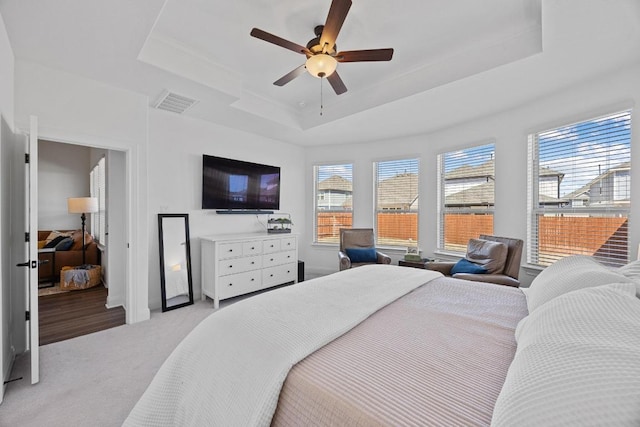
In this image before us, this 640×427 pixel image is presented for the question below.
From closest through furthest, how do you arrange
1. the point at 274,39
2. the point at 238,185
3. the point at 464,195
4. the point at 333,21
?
the point at 333,21 < the point at 274,39 < the point at 464,195 < the point at 238,185

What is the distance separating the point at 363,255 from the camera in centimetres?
432

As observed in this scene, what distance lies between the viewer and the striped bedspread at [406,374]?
76 centimetres

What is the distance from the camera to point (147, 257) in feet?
10.4

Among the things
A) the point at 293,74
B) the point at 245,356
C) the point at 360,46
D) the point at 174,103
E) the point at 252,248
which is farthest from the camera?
the point at 252,248

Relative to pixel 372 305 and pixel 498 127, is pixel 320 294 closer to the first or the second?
pixel 372 305

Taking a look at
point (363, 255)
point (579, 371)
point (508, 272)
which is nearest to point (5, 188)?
point (579, 371)

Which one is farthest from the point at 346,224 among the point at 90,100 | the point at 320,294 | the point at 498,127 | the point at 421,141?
the point at 90,100

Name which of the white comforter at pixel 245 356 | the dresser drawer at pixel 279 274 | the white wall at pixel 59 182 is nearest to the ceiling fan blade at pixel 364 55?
the white comforter at pixel 245 356

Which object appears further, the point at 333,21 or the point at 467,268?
the point at 467,268

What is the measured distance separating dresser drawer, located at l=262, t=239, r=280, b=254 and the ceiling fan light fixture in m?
2.51

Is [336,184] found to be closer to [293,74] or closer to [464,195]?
[464,195]

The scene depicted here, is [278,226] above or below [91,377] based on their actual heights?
above

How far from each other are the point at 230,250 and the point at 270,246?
0.66 meters

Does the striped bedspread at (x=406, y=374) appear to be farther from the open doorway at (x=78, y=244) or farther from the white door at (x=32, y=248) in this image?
the open doorway at (x=78, y=244)
